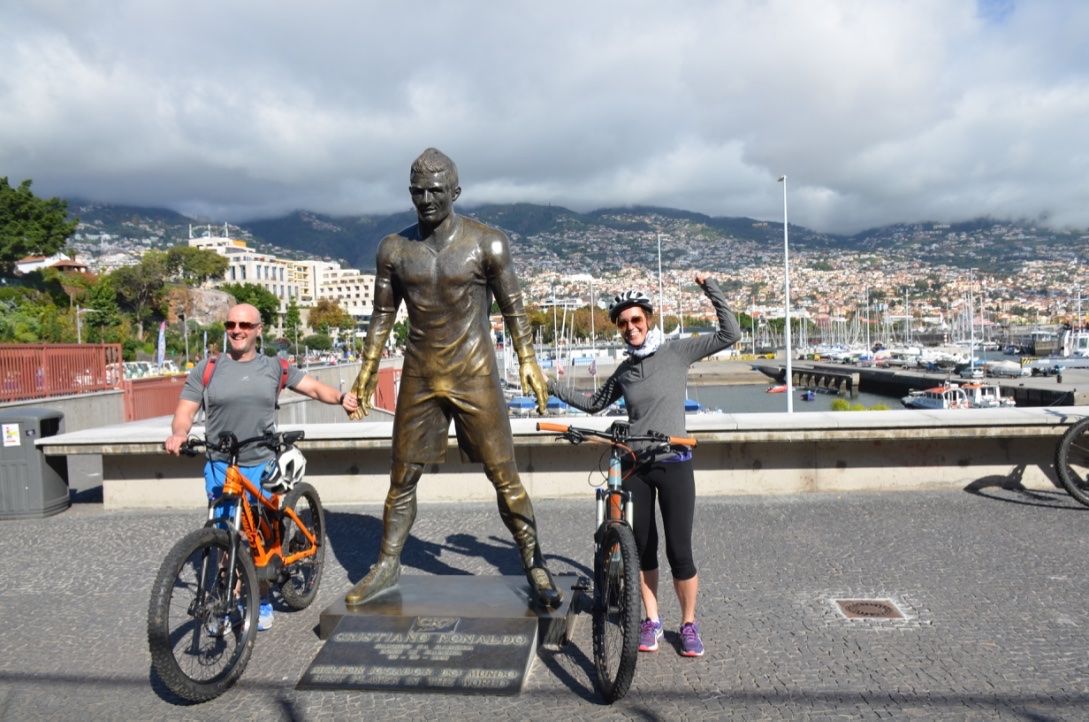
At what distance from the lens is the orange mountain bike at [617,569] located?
13.4 ft

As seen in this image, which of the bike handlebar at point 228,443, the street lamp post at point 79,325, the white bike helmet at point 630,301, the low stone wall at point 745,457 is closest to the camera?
the white bike helmet at point 630,301

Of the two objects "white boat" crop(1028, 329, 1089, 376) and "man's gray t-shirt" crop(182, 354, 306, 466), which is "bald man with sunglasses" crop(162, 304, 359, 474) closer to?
"man's gray t-shirt" crop(182, 354, 306, 466)

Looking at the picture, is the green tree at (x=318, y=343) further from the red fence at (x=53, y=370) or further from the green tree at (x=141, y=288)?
the red fence at (x=53, y=370)

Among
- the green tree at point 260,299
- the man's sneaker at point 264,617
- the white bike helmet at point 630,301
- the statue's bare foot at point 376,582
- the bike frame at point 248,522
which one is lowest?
the man's sneaker at point 264,617

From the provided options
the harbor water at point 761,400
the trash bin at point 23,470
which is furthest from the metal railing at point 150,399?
the harbor water at point 761,400

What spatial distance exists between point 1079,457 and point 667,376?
577 cm

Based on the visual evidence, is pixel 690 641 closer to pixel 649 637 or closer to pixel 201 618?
pixel 649 637

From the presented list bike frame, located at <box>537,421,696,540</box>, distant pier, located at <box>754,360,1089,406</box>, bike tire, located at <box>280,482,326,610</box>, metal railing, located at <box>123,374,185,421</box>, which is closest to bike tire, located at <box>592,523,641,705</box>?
bike frame, located at <box>537,421,696,540</box>

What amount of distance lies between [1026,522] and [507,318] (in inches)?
200

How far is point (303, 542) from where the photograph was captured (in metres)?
5.84

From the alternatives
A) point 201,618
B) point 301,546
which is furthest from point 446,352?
point 201,618

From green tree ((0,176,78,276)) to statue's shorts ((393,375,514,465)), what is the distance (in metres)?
54.3

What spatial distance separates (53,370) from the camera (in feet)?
66.1

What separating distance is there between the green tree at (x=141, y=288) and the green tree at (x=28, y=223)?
139ft
